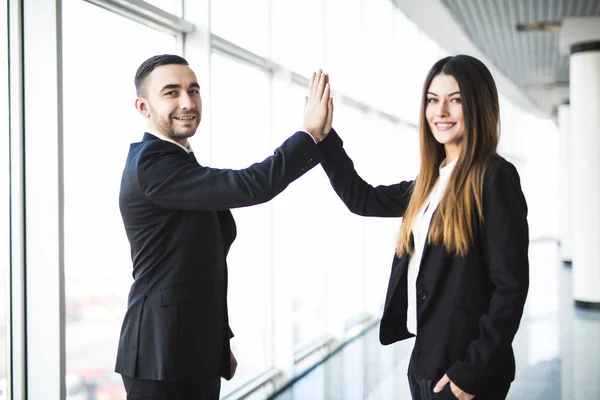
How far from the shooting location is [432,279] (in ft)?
6.15

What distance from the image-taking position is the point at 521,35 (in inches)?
438

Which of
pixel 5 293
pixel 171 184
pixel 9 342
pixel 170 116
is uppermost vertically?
pixel 170 116

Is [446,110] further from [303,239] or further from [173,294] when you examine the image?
[303,239]

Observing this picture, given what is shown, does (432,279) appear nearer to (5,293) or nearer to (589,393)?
(5,293)

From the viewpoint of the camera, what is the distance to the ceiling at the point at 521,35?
8.92 meters

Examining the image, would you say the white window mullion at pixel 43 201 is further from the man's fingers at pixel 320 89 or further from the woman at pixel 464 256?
the woman at pixel 464 256

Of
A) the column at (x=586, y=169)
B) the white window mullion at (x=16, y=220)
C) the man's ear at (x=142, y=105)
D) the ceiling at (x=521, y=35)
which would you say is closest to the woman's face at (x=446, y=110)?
the man's ear at (x=142, y=105)

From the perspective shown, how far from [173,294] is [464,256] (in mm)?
792

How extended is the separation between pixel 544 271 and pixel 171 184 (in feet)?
41.5

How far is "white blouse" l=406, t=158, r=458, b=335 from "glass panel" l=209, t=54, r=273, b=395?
2.52 m

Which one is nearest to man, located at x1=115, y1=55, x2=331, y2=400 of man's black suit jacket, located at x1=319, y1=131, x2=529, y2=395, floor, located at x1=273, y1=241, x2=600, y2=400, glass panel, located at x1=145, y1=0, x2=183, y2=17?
man's black suit jacket, located at x1=319, y1=131, x2=529, y2=395

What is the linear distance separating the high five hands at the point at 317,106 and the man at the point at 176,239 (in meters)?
0.04

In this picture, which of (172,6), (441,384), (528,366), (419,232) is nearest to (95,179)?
(172,6)

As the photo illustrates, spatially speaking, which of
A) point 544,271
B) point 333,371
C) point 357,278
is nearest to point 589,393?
point 333,371
